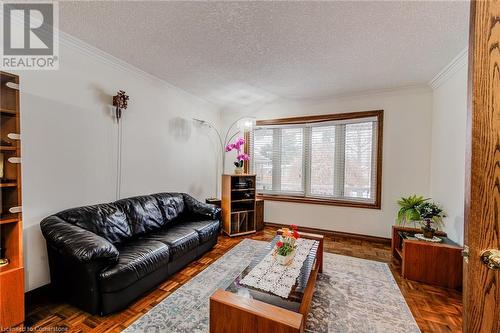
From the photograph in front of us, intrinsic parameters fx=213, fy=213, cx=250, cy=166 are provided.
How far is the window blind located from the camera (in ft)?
12.3

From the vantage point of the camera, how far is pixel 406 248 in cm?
243

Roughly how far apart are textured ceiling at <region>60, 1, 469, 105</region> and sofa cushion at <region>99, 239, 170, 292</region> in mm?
2142

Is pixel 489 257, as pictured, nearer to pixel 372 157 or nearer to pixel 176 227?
pixel 176 227

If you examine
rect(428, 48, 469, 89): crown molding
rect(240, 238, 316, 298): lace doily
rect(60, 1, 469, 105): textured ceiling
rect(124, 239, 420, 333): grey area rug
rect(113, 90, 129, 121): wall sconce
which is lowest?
rect(124, 239, 420, 333): grey area rug

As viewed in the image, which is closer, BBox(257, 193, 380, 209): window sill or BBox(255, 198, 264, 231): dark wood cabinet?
BBox(257, 193, 380, 209): window sill

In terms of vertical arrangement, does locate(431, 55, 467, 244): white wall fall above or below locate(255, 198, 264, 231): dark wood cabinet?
above

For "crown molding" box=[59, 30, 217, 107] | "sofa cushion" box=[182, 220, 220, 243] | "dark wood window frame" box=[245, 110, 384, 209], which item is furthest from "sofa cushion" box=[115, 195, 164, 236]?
"dark wood window frame" box=[245, 110, 384, 209]

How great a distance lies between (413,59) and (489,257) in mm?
2760

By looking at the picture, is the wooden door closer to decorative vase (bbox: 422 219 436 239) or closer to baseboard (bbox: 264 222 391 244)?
decorative vase (bbox: 422 219 436 239)

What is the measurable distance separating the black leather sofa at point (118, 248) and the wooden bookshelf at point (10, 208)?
231 mm

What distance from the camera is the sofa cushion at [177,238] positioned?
2.35m

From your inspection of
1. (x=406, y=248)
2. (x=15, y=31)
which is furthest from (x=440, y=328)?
(x=15, y=31)

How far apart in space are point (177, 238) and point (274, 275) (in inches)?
51.0

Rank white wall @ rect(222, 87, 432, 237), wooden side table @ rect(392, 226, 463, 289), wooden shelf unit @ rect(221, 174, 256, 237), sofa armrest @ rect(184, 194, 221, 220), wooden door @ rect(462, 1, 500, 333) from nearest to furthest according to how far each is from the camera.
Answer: wooden door @ rect(462, 1, 500, 333), wooden side table @ rect(392, 226, 463, 289), sofa armrest @ rect(184, 194, 221, 220), white wall @ rect(222, 87, 432, 237), wooden shelf unit @ rect(221, 174, 256, 237)
